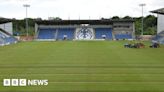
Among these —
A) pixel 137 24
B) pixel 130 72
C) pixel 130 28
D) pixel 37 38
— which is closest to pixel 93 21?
pixel 130 28

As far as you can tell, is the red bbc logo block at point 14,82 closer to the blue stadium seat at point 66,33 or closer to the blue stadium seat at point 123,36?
the blue stadium seat at point 66,33

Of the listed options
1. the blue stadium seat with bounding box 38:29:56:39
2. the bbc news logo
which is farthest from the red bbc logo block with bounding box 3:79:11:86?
the blue stadium seat with bounding box 38:29:56:39

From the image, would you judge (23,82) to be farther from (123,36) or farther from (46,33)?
(46,33)

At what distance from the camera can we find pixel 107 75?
78.8 feet

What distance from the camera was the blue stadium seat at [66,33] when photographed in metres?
96.1

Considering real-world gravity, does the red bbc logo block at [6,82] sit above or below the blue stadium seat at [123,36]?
below

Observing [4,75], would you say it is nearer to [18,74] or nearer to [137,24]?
[18,74]

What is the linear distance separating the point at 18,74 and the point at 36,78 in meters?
2.07

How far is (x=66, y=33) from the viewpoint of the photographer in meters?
98.9

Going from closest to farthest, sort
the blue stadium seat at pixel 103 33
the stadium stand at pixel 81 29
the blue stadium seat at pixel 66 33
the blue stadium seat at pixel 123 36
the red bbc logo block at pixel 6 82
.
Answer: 1. the red bbc logo block at pixel 6 82
2. the blue stadium seat at pixel 123 36
3. the blue stadium seat at pixel 103 33
4. the blue stadium seat at pixel 66 33
5. the stadium stand at pixel 81 29

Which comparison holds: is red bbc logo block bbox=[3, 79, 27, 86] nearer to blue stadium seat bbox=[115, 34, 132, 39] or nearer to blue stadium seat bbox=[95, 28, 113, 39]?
blue stadium seat bbox=[95, 28, 113, 39]

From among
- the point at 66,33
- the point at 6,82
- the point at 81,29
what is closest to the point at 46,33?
the point at 66,33

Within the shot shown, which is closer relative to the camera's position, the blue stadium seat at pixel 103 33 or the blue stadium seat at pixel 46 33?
the blue stadium seat at pixel 103 33

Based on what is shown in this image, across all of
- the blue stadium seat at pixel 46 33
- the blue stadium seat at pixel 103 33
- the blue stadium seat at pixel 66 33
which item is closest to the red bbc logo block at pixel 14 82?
the blue stadium seat at pixel 66 33
